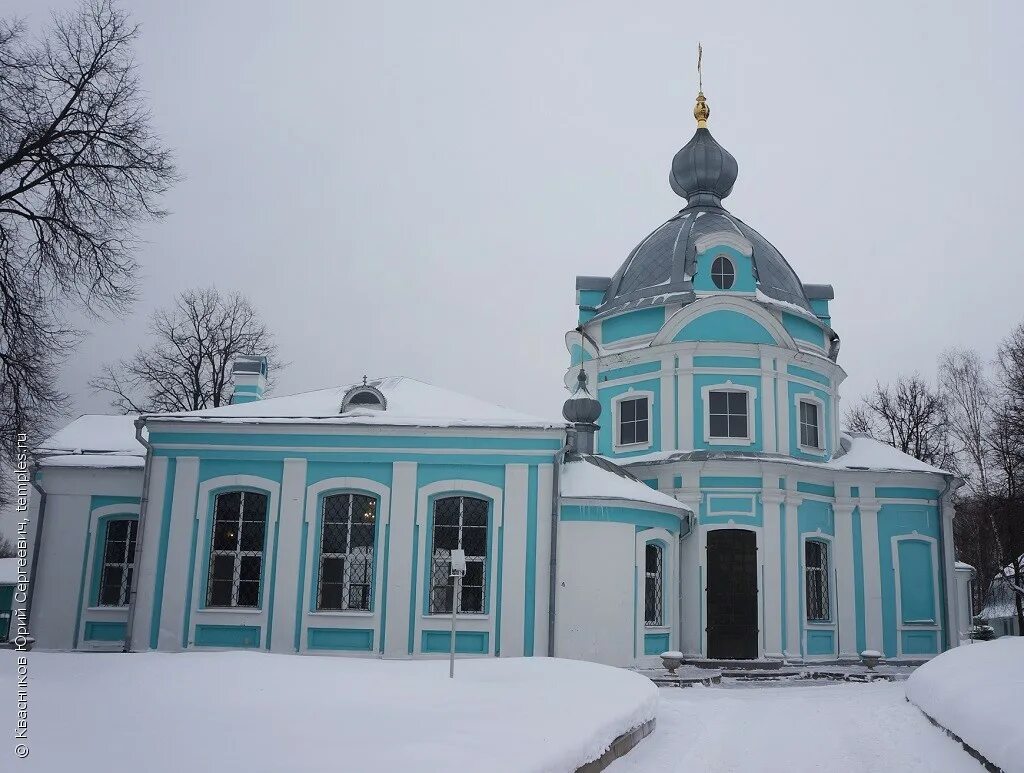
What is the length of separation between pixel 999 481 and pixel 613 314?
16674 mm

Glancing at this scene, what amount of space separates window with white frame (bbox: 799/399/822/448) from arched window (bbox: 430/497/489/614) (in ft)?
29.6

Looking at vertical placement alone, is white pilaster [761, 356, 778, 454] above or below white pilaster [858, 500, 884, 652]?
above

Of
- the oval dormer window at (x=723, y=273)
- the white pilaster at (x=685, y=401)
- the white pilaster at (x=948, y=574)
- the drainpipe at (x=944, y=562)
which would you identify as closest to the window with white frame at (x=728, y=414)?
the white pilaster at (x=685, y=401)

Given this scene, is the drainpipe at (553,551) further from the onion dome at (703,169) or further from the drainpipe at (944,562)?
the onion dome at (703,169)

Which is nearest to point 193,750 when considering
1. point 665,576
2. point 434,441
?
point 434,441

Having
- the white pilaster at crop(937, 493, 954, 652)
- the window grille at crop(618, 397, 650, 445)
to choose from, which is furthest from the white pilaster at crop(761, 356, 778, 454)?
the white pilaster at crop(937, 493, 954, 652)

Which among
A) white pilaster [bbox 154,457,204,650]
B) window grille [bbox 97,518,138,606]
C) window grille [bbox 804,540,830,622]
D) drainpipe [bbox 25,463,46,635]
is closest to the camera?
white pilaster [bbox 154,457,204,650]

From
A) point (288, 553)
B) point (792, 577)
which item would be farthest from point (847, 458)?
point (288, 553)

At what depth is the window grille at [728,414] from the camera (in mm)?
21953

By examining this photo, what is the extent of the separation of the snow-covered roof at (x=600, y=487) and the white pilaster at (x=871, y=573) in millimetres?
4982

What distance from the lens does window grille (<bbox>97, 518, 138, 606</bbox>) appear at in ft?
62.1

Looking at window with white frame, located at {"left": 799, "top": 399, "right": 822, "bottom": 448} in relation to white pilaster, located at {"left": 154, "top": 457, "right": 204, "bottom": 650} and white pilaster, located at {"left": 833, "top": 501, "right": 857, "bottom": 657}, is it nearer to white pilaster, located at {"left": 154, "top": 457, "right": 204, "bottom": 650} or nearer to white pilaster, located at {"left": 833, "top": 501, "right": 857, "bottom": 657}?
white pilaster, located at {"left": 833, "top": 501, "right": 857, "bottom": 657}

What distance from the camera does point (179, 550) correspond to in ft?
57.2

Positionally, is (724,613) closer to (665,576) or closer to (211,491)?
(665,576)
